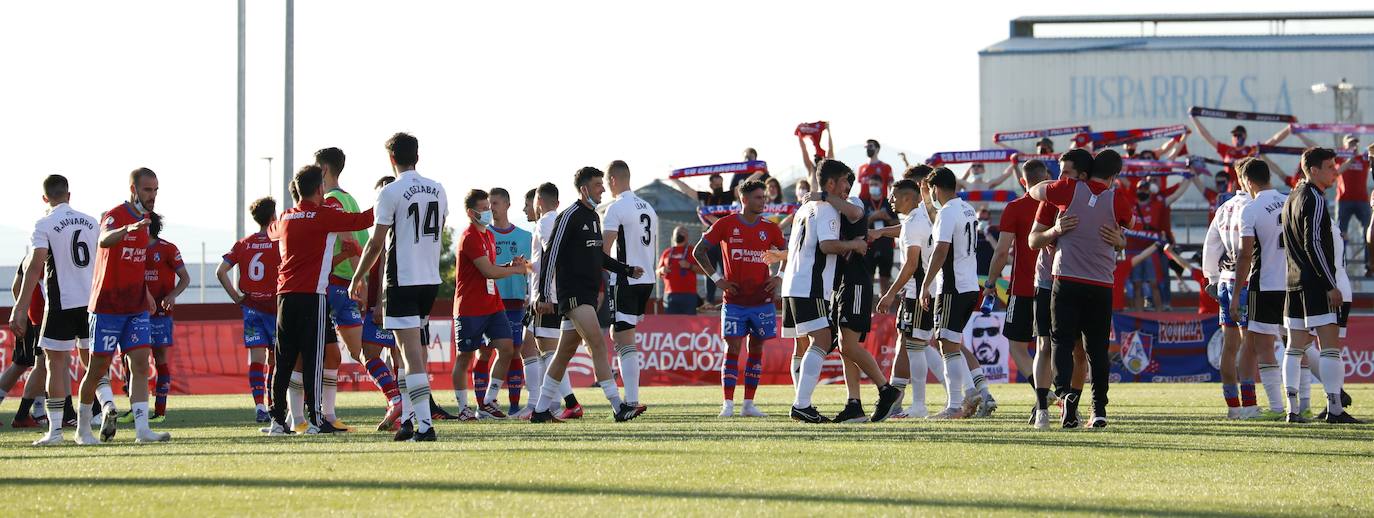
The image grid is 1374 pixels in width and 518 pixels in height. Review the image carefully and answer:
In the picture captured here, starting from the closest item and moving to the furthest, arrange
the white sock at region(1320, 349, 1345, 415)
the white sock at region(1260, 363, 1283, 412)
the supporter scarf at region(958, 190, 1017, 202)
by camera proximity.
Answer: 1. the white sock at region(1320, 349, 1345, 415)
2. the white sock at region(1260, 363, 1283, 412)
3. the supporter scarf at region(958, 190, 1017, 202)

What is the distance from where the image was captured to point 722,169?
2155 centimetres

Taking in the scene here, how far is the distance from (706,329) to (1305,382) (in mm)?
10646

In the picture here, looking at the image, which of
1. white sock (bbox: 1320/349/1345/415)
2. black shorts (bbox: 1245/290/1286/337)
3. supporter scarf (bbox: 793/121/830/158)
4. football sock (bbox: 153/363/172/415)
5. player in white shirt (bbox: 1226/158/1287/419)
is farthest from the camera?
supporter scarf (bbox: 793/121/830/158)

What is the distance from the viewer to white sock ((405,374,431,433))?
943 centimetres

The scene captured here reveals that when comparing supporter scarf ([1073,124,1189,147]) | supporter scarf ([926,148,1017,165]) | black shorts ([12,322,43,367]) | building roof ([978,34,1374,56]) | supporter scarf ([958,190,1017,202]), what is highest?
building roof ([978,34,1374,56])

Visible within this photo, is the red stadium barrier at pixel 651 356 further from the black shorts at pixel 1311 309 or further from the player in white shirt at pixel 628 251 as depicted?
the black shorts at pixel 1311 309

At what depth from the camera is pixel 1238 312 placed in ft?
40.2

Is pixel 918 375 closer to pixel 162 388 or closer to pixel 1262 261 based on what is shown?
pixel 1262 261

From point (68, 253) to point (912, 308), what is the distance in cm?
612

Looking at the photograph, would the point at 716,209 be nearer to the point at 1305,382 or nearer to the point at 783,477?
the point at 1305,382

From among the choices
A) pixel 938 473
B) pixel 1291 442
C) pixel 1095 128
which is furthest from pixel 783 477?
pixel 1095 128

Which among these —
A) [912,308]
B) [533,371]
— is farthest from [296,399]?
[912,308]

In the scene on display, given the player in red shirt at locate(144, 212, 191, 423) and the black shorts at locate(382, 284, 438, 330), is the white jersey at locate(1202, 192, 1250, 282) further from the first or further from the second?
the player in red shirt at locate(144, 212, 191, 423)

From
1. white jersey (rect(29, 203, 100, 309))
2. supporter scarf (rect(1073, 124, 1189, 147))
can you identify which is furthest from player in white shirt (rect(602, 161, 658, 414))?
supporter scarf (rect(1073, 124, 1189, 147))
